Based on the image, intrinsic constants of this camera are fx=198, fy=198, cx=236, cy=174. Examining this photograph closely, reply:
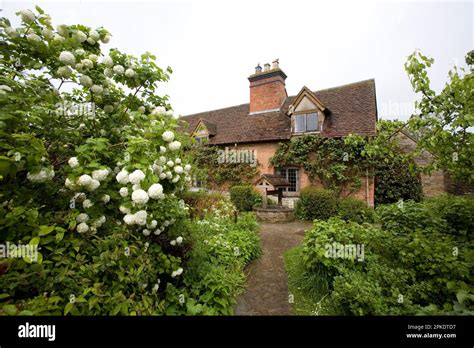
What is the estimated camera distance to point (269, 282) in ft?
13.0

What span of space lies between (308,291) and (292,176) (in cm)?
901

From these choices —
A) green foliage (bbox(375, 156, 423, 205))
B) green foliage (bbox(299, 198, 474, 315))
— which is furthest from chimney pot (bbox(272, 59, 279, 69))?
green foliage (bbox(299, 198, 474, 315))

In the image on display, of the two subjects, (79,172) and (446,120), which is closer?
(79,172)

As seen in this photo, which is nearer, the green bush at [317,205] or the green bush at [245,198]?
the green bush at [317,205]

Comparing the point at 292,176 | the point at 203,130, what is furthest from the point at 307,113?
the point at 203,130

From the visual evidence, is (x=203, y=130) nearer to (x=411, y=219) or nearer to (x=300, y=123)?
(x=300, y=123)

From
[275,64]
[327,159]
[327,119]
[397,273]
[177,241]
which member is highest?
[275,64]

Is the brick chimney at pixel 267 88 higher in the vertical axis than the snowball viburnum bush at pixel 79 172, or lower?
higher

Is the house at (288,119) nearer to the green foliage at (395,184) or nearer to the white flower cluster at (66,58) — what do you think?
the green foliage at (395,184)

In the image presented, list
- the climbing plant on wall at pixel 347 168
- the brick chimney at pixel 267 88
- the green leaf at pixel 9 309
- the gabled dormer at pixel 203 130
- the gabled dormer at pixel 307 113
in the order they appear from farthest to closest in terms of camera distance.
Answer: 1. the gabled dormer at pixel 203 130
2. the brick chimney at pixel 267 88
3. the gabled dormer at pixel 307 113
4. the climbing plant on wall at pixel 347 168
5. the green leaf at pixel 9 309

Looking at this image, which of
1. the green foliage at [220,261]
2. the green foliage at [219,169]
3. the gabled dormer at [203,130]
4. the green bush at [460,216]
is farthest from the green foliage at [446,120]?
the gabled dormer at [203,130]

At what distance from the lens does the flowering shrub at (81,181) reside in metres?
1.62
